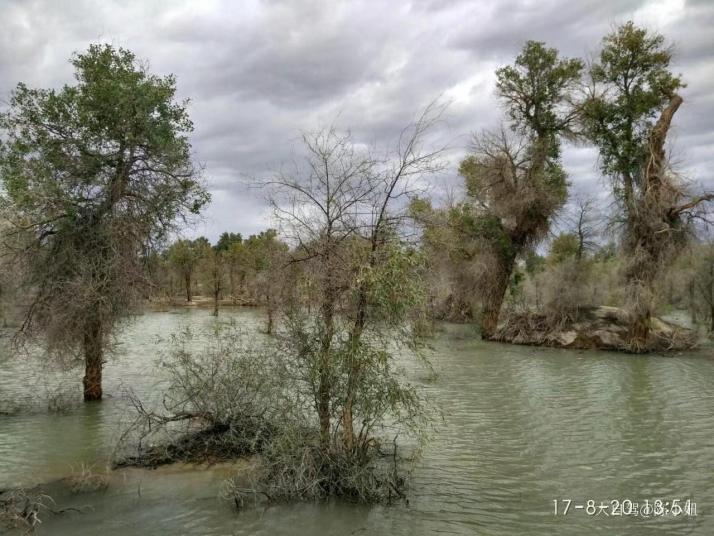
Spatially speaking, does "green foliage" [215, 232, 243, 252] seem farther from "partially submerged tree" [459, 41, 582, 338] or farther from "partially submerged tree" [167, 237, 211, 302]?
"partially submerged tree" [459, 41, 582, 338]

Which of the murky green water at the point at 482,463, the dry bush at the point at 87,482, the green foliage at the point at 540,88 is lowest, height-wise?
the murky green water at the point at 482,463

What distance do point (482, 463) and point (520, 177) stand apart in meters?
23.7

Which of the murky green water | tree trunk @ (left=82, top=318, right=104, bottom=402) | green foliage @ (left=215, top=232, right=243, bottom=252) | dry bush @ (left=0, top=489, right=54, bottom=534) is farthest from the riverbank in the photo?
green foliage @ (left=215, top=232, right=243, bottom=252)

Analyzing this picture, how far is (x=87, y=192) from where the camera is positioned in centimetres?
1423

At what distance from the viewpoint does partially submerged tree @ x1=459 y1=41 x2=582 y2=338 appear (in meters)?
30.8

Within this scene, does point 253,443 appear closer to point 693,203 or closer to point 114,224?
point 114,224

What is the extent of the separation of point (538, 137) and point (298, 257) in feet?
82.8

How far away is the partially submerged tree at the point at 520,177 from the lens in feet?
101

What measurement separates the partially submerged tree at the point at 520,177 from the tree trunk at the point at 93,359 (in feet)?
71.6

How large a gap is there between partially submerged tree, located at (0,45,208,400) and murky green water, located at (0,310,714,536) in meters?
2.67

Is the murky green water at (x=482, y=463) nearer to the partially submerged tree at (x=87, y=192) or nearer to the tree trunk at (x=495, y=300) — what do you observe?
the partially submerged tree at (x=87, y=192)

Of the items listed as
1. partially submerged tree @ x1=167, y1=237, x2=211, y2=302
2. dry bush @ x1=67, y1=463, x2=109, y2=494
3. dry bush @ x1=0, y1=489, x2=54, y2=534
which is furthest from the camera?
partially submerged tree @ x1=167, y1=237, x2=211, y2=302

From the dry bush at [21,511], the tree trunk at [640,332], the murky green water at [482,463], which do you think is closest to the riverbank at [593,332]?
the tree trunk at [640,332]

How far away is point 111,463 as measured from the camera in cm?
1013
